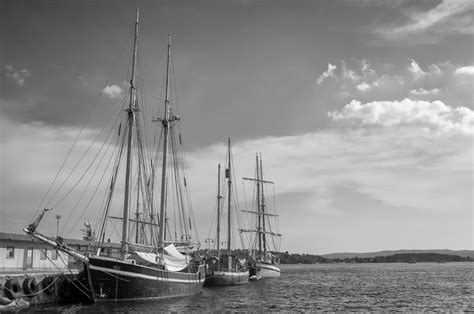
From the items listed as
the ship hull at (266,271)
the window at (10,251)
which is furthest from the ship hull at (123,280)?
the ship hull at (266,271)

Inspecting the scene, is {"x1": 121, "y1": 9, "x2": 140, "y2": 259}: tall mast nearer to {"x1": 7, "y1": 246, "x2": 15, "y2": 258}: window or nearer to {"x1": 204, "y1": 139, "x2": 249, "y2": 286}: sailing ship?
{"x1": 7, "y1": 246, "x2": 15, "y2": 258}: window

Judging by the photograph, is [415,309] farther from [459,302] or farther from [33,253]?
[33,253]

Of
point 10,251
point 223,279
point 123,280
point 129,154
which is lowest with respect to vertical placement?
point 223,279

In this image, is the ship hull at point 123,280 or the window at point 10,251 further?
the window at point 10,251

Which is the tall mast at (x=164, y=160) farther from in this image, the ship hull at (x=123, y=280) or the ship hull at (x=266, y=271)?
the ship hull at (x=266, y=271)

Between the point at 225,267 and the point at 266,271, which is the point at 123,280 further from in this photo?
the point at 266,271

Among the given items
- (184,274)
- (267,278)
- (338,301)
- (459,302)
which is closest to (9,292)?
(184,274)

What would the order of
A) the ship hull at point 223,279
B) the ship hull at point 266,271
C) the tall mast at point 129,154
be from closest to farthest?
the tall mast at point 129,154 → the ship hull at point 223,279 → the ship hull at point 266,271

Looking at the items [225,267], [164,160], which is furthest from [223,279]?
[164,160]

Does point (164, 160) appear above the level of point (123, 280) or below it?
above

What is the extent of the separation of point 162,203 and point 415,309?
28.5m

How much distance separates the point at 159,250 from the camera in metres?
47.8

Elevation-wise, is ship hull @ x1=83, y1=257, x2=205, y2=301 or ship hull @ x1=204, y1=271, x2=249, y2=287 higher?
ship hull @ x1=83, y1=257, x2=205, y2=301

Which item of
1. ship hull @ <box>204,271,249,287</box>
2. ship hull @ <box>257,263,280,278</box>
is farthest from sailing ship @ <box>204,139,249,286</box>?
ship hull @ <box>257,263,280,278</box>
